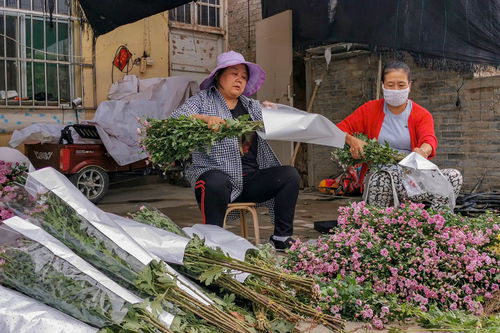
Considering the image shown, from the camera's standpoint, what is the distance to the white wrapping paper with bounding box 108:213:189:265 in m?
2.27

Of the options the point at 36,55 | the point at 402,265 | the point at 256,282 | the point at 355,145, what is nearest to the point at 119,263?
the point at 256,282

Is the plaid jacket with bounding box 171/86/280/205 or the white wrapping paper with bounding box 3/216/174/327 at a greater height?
the plaid jacket with bounding box 171/86/280/205

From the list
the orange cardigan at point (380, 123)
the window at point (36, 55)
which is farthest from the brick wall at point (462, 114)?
the window at point (36, 55)

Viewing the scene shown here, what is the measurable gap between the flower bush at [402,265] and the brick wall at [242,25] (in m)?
7.76

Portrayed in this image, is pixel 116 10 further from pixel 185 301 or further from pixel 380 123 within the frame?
pixel 185 301

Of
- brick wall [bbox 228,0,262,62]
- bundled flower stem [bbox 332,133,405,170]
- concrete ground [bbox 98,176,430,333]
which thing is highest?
brick wall [bbox 228,0,262,62]

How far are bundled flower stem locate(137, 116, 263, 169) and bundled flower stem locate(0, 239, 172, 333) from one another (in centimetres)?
151

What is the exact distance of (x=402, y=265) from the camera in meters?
2.86

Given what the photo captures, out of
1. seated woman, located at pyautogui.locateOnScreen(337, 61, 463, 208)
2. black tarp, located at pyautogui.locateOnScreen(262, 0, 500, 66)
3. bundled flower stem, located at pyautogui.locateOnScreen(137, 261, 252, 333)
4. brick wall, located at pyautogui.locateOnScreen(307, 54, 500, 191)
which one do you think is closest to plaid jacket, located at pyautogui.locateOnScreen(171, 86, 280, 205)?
seated woman, located at pyautogui.locateOnScreen(337, 61, 463, 208)

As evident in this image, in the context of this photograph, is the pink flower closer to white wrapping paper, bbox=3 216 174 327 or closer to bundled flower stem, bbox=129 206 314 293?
bundled flower stem, bbox=129 206 314 293

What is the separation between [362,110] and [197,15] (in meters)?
7.15

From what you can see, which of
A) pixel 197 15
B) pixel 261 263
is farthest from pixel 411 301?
pixel 197 15

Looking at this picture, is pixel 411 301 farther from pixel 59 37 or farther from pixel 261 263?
pixel 59 37

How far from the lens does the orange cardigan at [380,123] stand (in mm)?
4113
